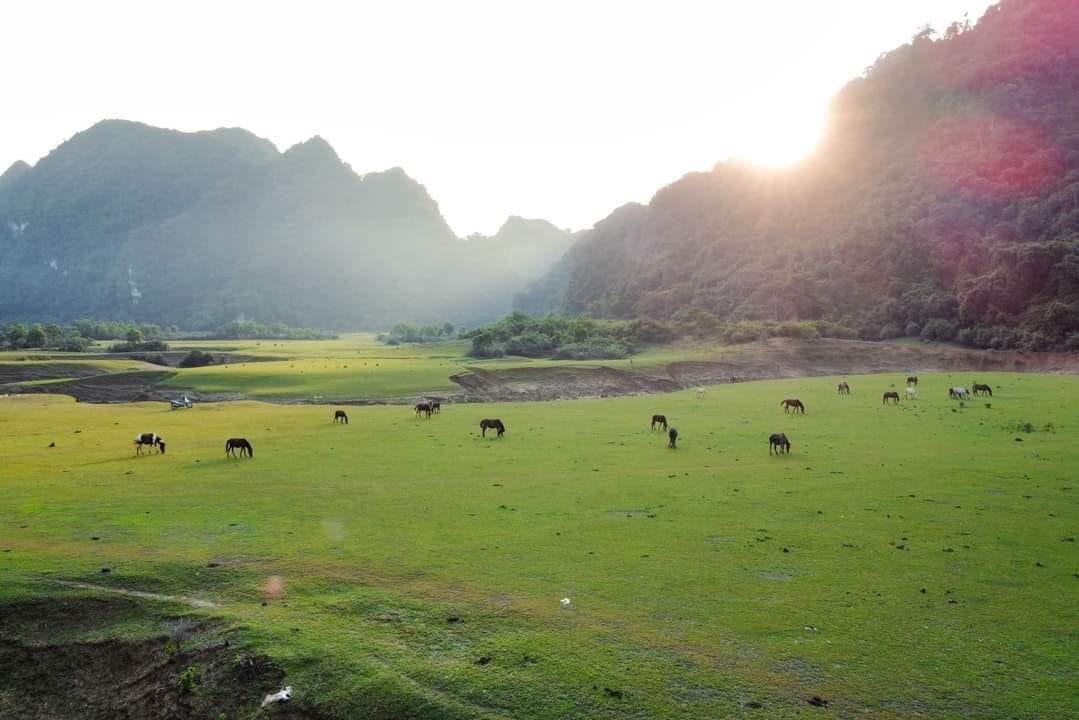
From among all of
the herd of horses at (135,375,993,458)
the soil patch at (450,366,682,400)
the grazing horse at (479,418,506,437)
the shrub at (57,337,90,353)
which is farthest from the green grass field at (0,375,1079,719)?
the shrub at (57,337,90,353)

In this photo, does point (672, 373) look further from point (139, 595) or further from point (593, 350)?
point (139, 595)

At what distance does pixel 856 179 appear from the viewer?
153125 mm

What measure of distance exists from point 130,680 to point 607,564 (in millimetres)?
9795

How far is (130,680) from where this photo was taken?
12.2 m

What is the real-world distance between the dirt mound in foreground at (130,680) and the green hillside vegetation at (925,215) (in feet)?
346

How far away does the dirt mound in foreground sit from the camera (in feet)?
37.1

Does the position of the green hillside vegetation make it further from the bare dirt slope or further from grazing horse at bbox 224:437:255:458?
grazing horse at bbox 224:437:255:458

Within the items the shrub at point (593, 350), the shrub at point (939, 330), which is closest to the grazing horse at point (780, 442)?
the shrub at point (593, 350)

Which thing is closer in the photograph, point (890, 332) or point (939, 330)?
point (939, 330)

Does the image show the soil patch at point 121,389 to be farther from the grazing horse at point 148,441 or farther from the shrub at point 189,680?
the shrub at point 189,680

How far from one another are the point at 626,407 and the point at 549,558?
33410 millimetres

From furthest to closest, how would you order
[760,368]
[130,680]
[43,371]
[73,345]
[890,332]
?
[890,332]
[73,345]
[760,368]
[43,371]
[130,680]

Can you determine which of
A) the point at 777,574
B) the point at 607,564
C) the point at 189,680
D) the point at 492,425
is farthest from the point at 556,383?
the point at 189,680

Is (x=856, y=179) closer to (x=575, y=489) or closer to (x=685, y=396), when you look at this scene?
(x=685, y=396)
